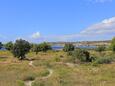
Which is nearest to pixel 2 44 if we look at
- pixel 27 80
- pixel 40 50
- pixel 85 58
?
pixel 40 50

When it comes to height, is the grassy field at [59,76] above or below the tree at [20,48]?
below

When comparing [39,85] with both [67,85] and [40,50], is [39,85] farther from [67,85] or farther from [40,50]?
[40,50]

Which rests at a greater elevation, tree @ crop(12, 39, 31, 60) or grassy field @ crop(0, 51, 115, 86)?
tree @ crop(12, 39, 31, 60)

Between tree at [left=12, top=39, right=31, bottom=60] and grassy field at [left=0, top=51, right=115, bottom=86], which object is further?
tree at [left=12, top=39, right=31, bottom=60]

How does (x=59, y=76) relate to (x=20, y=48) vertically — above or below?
below

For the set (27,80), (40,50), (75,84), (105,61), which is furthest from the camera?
(40,50)

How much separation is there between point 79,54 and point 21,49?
15.2 meters

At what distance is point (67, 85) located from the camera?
26172 millimetres

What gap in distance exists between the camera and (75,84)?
2705cm

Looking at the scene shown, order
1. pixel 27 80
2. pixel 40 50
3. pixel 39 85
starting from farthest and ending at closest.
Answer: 1. pixel 40 50
2. pixel 27 80
3. pixel 39 85

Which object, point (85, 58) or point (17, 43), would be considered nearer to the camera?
point (85, 58)

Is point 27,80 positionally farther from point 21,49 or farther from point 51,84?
point 21,49

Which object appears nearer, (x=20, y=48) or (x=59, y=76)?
(x=59, y=76)

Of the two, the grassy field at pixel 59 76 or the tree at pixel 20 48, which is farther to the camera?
the tree at pixel 20 48
